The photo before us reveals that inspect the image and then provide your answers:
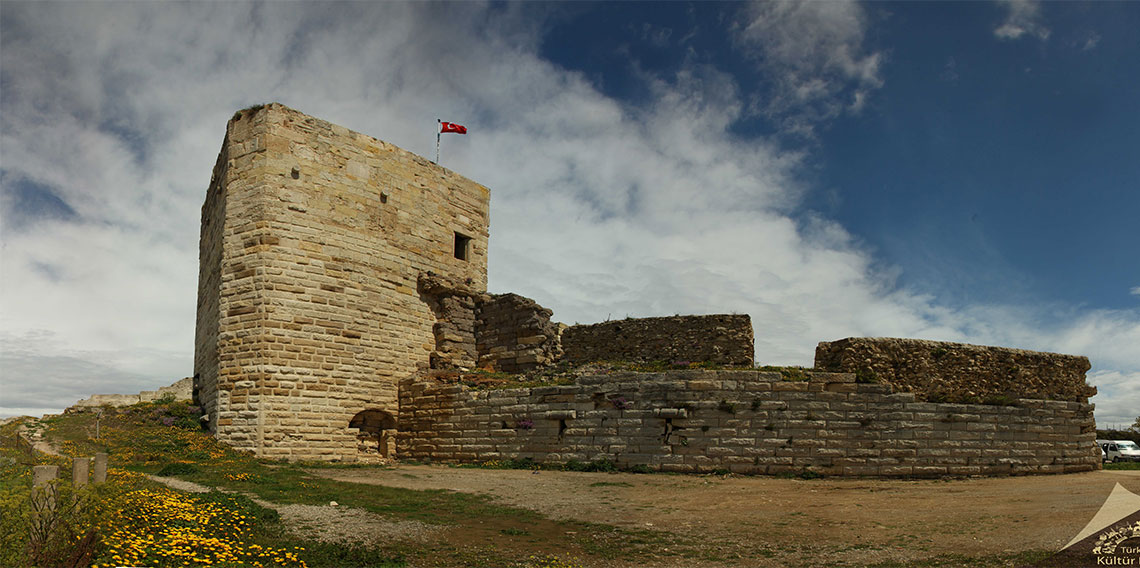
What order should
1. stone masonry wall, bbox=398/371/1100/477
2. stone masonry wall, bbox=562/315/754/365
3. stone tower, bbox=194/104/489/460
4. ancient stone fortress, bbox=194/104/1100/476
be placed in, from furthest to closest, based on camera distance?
1. stone masonry wall, bbox=562/315/754/365
2. stone tower, bbox=194/104/489/460
3. ancient stone fortress, bbox=194/104/1100/476
4. stone masonry wall, bbox=398/371/1100/477

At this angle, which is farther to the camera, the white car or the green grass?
the white car

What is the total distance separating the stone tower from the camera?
51.9 ft

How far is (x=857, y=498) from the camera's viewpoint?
10.8m

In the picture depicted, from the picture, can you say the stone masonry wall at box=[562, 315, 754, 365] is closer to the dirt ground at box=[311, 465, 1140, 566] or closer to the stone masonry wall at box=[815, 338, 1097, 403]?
the stone masonry wall at box=[815, 338, 1097, 403]

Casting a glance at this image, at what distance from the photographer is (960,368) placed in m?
16.0

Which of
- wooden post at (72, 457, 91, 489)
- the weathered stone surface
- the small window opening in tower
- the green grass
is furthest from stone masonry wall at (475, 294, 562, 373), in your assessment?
wooden post at (72, 457, 91, 489)

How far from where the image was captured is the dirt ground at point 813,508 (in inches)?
293

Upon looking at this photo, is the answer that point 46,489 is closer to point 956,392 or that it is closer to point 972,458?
point 972,458

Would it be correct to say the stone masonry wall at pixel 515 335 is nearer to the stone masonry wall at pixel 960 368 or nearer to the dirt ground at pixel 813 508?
the dirt ground at pixel 813 508

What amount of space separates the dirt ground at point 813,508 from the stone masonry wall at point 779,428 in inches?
21.5

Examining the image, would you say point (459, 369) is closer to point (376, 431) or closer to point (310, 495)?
point (376, 431)

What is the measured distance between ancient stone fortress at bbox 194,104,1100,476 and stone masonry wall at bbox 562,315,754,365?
5 cm

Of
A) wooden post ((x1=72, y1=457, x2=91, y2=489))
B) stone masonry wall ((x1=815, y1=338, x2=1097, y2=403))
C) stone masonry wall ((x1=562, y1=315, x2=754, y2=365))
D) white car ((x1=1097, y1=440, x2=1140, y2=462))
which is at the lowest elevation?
white car ((x1=1097, y1=440, x2=1140, y2=462))

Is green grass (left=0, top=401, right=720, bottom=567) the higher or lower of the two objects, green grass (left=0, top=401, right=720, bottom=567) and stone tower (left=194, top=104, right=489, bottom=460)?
the lower
